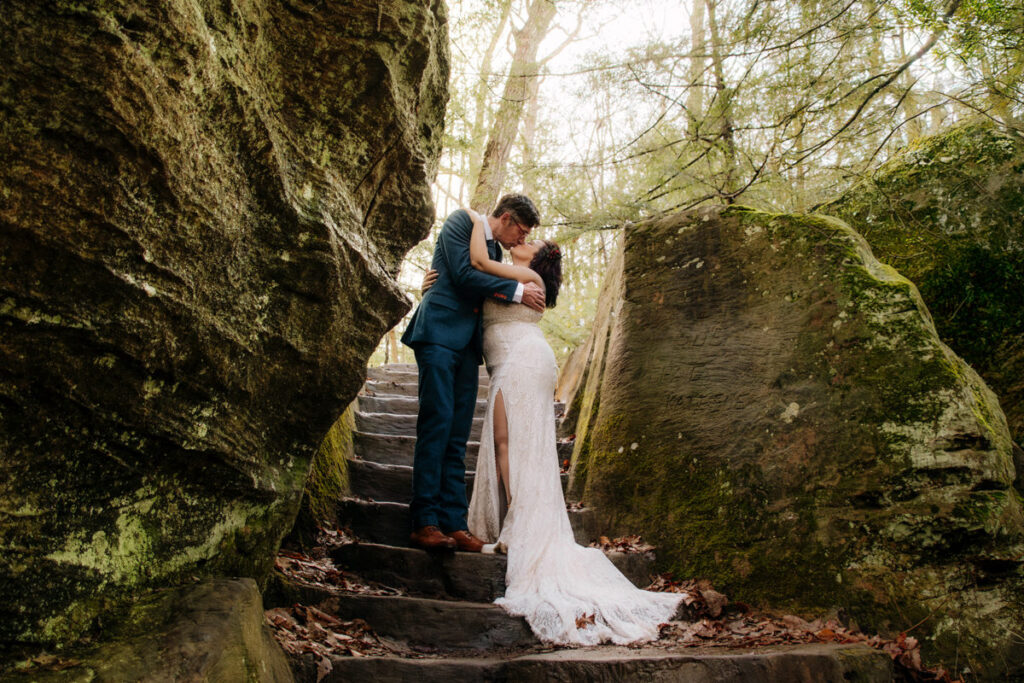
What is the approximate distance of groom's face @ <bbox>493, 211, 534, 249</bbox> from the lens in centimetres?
460

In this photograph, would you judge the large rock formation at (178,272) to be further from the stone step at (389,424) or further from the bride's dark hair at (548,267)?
the stone step at (389,424)

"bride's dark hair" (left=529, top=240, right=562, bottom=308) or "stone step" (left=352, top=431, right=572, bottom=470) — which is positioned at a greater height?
"bride's dark hair" (left=529, top=240, right=562, bottom=308)

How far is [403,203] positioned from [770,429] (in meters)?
2.63

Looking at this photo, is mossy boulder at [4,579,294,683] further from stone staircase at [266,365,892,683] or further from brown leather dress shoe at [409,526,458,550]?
brown leather dress shoe at [409,526,458,550]

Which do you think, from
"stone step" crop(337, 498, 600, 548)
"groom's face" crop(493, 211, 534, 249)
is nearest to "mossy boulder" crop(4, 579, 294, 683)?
"stone step" crop(337, 498, 600, 548)

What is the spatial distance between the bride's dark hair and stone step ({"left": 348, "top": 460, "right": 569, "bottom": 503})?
154 centimetres

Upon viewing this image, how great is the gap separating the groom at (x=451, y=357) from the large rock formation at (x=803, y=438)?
1.12 meters

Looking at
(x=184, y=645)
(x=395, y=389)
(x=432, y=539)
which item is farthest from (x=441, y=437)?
(x=395, y=389)

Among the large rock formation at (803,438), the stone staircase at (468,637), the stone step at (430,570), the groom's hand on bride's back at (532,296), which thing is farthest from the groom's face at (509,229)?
the stone step at (430,570)

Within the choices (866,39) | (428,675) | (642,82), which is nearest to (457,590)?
(428,675)

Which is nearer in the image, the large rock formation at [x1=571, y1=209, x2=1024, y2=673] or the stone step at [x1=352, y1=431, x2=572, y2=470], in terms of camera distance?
the large rock formation at [x1=571, y1=209, x2=1024, y2=673]

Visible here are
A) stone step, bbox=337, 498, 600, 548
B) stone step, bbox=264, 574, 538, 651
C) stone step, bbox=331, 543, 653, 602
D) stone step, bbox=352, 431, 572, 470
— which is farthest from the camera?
stone step, bbox=352, 431, 572, 470

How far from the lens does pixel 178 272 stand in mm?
2414

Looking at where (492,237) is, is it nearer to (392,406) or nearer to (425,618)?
(425,618)
